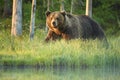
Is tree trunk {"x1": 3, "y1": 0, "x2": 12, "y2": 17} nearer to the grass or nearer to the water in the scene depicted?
the grass

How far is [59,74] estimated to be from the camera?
12828mm

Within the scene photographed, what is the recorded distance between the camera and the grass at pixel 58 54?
1415 cm

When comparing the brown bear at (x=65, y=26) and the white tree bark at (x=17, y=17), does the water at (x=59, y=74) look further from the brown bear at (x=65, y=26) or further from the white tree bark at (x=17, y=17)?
the white tree bark at (x=17, y=17)

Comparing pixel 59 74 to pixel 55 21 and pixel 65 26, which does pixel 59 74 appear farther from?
pixel 65 26

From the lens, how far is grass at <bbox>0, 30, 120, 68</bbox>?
14148 millimetres

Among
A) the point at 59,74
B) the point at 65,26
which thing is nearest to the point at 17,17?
the point at 65,26

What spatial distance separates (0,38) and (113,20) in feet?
52.4

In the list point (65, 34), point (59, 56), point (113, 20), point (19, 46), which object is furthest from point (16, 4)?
point (113, 20)

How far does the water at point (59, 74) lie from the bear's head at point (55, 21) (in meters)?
4.02

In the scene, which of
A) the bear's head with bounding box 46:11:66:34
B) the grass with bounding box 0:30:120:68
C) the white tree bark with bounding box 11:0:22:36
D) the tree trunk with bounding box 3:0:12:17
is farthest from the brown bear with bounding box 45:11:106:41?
the tree trunk with bounding box 3:0:12:17

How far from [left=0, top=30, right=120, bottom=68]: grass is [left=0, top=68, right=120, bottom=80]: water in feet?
1.77

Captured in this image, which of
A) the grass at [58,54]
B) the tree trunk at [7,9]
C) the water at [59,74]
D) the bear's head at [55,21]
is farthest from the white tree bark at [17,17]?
the tree trunk at [7,9]

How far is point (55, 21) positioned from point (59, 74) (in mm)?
5031

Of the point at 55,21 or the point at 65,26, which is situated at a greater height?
the point at 55,21
